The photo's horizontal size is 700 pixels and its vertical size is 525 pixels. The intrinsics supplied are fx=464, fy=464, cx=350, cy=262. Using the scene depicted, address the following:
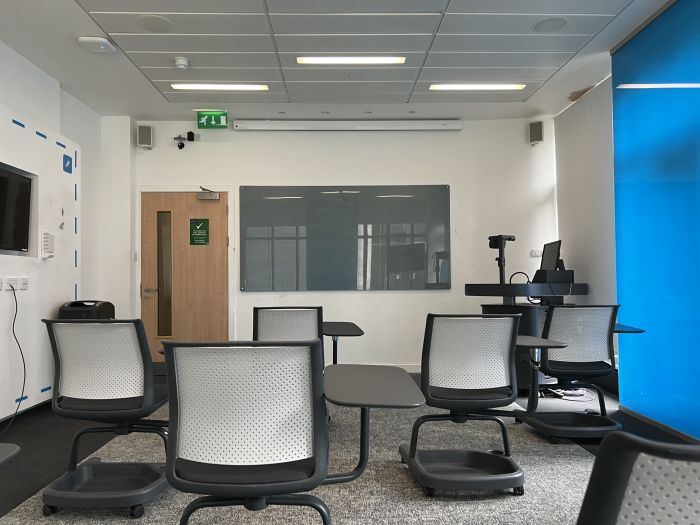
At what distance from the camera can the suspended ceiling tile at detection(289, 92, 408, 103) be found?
16.2ft

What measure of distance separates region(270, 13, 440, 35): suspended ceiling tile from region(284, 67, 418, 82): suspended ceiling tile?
0.66 m

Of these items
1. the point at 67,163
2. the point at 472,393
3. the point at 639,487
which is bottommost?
the point at 472,393

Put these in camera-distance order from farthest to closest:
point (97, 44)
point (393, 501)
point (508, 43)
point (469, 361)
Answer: point (508, 43) → point (97, 44) → point (469, 361) → point (393, 501)

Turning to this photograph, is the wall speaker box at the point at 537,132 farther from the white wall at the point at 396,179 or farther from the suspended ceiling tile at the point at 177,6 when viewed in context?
the suspended ceiling tile at the point at 177,6

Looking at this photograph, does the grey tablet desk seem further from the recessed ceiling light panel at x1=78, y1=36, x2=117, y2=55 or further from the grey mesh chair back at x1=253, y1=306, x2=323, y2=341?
the recessed ceiling light panel at x1=78, y1=36, x2=117, y2=55

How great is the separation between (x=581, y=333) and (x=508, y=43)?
2454 mm

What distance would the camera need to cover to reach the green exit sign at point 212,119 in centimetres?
532

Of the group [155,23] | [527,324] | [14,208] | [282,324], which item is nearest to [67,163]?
[14,208]

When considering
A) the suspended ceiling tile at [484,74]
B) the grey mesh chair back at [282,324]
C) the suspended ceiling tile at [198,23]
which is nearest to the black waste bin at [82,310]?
the grey mesh chair back at [282,324]

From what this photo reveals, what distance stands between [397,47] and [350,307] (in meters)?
3.03

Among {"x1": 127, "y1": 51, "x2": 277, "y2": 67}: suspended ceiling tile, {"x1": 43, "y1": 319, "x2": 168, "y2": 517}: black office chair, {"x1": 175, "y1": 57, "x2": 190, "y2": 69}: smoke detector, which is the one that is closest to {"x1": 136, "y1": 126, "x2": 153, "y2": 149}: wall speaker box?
{"x1": 127, "y1": 51, "x2": 277, "y2": 67}: suspended ceiling tile

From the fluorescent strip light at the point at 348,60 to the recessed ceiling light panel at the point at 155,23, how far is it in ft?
3.60

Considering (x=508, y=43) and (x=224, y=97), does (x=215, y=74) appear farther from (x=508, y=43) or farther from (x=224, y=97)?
(x=508, y=43)

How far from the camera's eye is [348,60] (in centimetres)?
417
